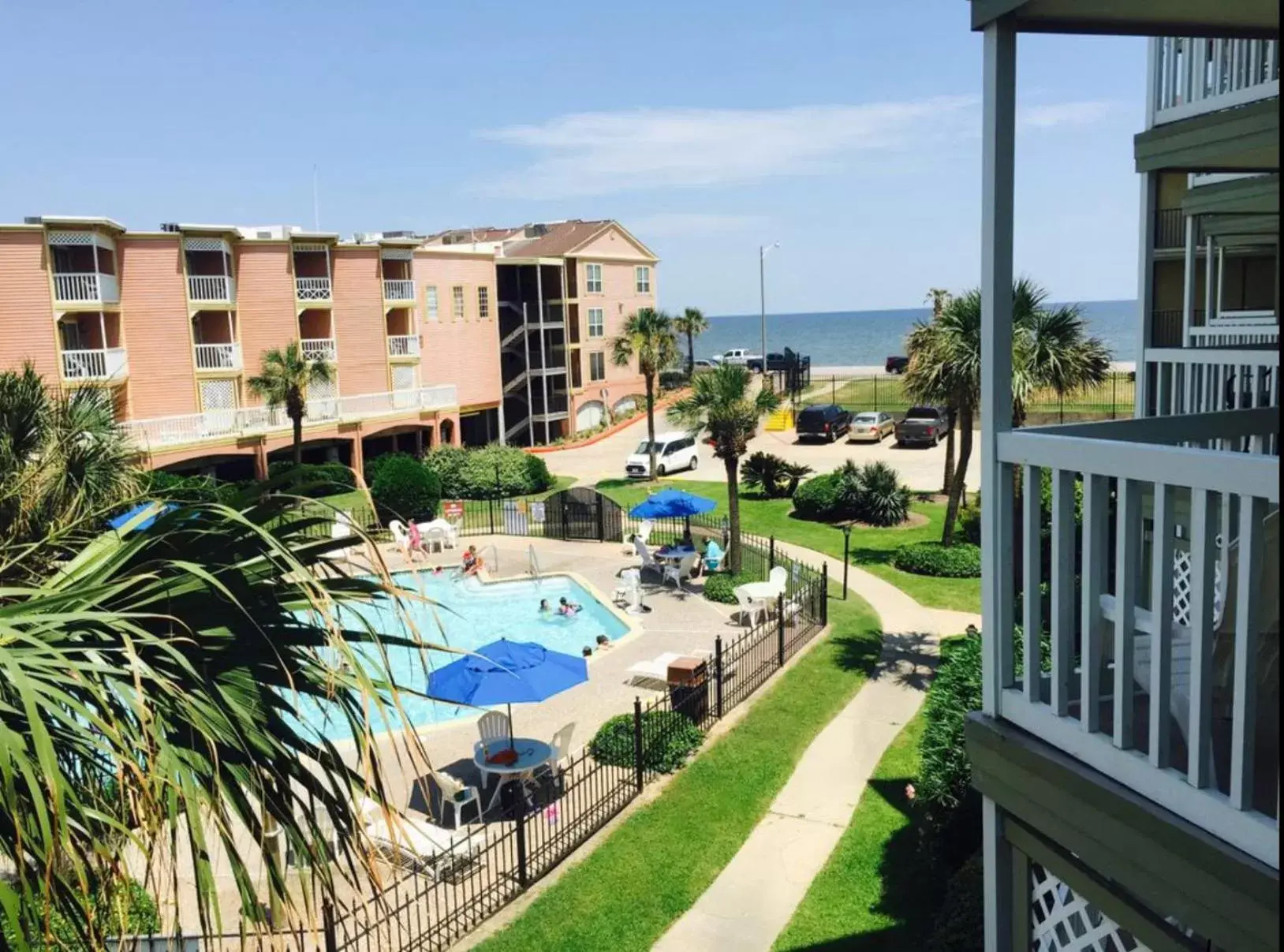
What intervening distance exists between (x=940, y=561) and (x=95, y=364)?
28677 millimetres

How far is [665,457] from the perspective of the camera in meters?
40.4

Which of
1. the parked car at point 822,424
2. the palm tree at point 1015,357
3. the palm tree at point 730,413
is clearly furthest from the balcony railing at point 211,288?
the palm tree at point 1015,357

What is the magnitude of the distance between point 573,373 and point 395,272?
40.2 ft

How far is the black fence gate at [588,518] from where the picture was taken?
98.8ft

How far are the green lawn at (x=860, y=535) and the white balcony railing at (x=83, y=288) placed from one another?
18.4m

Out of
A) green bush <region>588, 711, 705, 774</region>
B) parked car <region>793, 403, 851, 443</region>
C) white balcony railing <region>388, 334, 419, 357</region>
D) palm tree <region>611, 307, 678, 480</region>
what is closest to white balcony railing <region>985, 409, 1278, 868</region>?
green bush <region>588, 711, 705, 774</region>

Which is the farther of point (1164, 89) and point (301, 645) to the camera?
point (1164, 89)

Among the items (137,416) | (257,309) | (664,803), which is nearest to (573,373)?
(257,309)

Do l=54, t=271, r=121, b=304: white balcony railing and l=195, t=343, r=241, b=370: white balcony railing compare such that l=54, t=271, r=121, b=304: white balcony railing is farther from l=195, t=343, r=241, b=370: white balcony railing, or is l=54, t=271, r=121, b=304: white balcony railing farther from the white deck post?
the white deck post

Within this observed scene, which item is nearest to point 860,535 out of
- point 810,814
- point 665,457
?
point 665,457

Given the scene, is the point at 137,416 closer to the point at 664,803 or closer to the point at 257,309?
the point at 257,309

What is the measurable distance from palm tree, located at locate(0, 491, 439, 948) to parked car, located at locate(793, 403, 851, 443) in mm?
43125

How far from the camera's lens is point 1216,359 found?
26.6 ft

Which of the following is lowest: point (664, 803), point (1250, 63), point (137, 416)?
point (664, 803)
